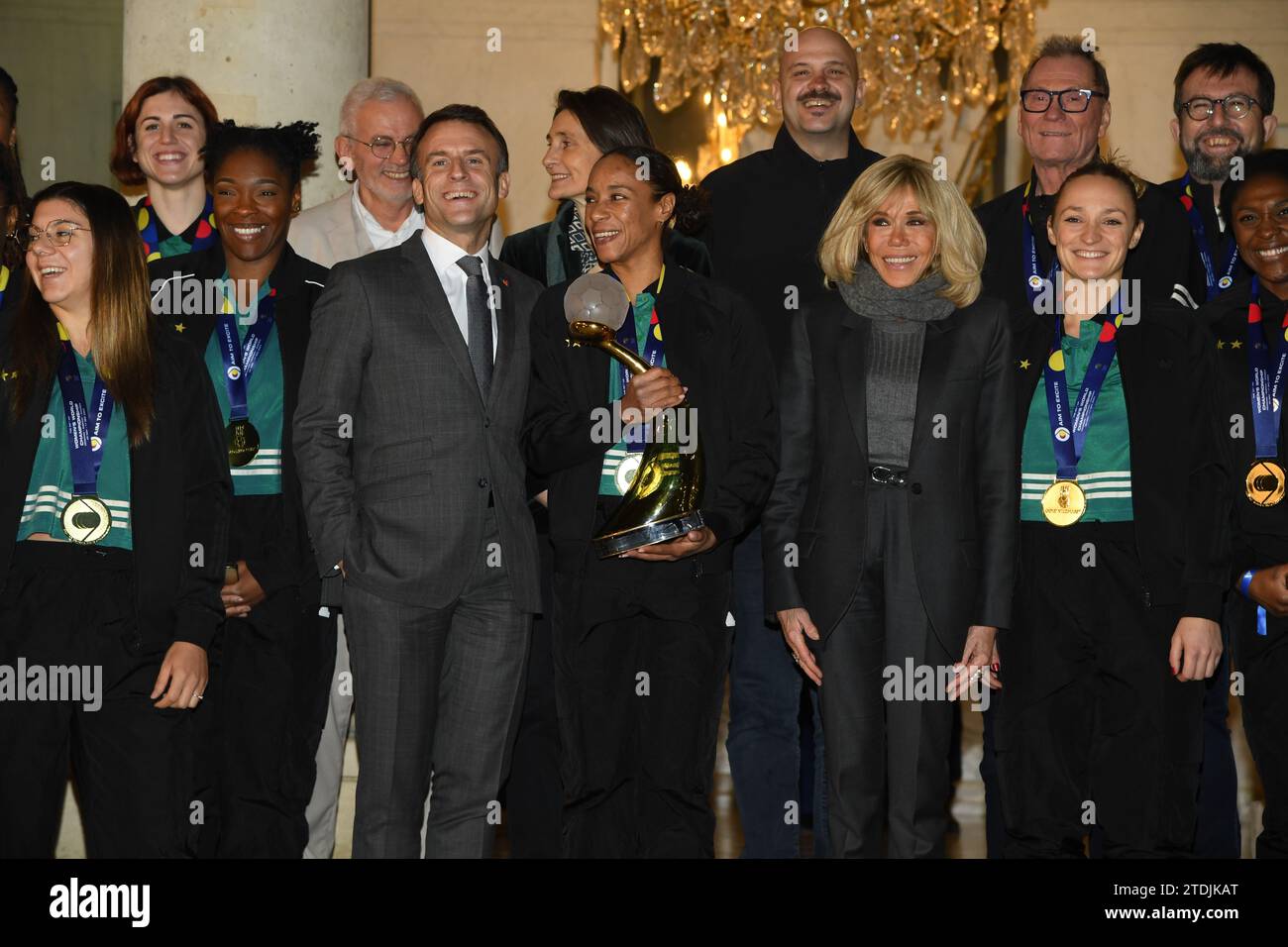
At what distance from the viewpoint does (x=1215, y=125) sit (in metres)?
4.74

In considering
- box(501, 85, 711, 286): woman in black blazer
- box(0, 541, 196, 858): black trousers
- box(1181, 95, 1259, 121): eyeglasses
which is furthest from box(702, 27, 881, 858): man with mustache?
box(0, 541, 196, 858): black trousers

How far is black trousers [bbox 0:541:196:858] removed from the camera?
11.5 ft

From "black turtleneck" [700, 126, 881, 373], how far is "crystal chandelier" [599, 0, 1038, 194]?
149 inches

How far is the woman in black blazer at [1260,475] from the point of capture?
400 cm

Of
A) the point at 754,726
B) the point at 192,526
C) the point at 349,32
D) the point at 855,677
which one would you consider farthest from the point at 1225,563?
the point at 349,32

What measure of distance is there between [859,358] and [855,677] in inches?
30.8

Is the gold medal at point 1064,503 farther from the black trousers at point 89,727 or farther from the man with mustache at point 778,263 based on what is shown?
the black trousers at point 89,727

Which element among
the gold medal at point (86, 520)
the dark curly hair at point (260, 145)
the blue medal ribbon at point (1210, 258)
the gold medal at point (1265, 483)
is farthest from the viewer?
the blue medal ribbon at point (1210, 258)

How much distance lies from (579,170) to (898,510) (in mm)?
1363

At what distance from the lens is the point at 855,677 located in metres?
3.85

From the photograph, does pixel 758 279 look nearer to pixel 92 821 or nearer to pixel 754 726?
pixel 754 726

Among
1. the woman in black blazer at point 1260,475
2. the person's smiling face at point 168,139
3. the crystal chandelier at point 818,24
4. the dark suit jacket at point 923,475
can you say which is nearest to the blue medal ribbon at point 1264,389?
the woman in black blazer at point 1260,475

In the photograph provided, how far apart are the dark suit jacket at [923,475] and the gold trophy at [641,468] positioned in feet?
1.02

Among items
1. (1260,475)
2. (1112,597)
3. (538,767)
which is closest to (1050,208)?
(1260,475)
